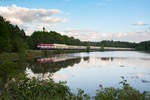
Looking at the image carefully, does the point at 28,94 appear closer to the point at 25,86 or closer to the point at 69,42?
the point at 25,86

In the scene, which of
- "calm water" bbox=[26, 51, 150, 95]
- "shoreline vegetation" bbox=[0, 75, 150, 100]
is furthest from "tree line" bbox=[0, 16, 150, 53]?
"shoreline vegetation" bbox=[0, 75, 150, 100]

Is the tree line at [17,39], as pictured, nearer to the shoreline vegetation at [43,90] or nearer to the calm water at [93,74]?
the calm water at [93,74]

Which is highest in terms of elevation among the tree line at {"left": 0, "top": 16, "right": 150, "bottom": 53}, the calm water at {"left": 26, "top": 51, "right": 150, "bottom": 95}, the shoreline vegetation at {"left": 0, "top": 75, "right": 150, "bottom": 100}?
the tree line at {"left": 0, "top": 16, "right": 150, "bottom": 53}

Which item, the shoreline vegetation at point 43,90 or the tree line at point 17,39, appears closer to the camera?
the shoreline vegetation at point 43,90

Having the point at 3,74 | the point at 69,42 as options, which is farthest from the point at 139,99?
the point at 69,42

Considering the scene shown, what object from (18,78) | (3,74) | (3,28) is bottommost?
(3,74)

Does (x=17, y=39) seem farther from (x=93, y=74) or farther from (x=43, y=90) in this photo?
(x=43, y=90)

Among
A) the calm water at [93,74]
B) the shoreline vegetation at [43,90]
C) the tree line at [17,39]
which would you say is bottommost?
the calm water at [93,74]

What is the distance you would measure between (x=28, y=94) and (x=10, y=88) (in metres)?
0.99

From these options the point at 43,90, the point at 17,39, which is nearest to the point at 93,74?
the point at 43,90

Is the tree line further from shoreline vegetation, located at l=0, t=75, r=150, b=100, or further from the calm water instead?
shoreline vegetation, located at l=0, t=75, r=150, b=100

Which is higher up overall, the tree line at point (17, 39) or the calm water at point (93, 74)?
the tree line at point (17, 39)

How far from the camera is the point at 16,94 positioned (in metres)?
8.86

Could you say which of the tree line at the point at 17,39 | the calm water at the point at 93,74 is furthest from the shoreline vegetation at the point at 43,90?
the tree line at the point at 17,39
